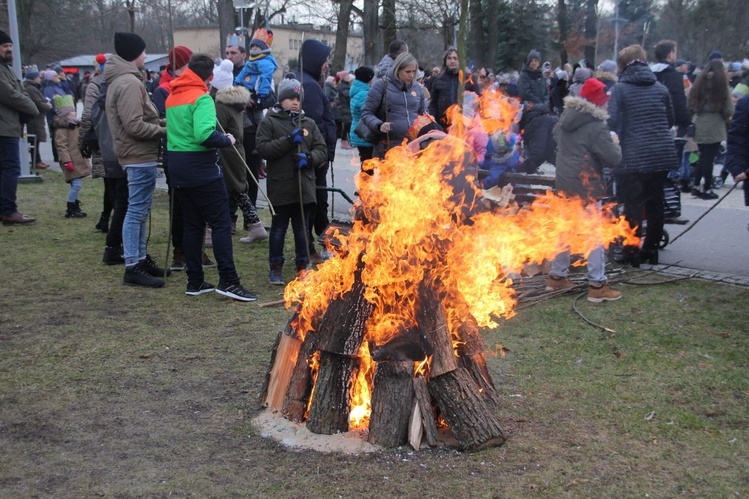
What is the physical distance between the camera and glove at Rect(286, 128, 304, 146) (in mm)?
7246

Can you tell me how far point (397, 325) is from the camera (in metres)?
4.27

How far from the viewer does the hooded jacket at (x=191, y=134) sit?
6.63 meters

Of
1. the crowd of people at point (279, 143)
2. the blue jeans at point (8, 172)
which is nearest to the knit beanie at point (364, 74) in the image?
the crowd of people at point (279, 143)

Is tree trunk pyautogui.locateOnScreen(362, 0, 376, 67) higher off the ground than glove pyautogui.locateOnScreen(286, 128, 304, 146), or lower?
higher

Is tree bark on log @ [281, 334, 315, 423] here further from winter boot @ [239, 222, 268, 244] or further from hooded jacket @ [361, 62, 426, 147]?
winter boot @ [239, 222, 268, 244]

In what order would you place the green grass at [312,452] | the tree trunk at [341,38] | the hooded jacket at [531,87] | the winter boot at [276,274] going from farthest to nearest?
1. the tree trunk at [341,38]
2. the hooded jacket at [531,87]
3. the winter boot at [276,274]
4. the green grass at [312,452]

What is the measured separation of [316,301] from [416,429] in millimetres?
1029

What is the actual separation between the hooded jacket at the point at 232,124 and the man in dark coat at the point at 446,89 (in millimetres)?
3954

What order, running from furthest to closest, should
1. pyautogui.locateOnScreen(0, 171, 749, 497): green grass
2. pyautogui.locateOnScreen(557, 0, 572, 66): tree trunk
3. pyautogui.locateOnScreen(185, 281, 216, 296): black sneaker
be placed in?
pyautogui.locateOnScreen(557, 0, 572, 66): tree trunk
pyautogui.locateOnScreen(185, 281, 216, 296): black sneaker
pyautogui.locateOnScreen(0, 171, 749, 497): green grass

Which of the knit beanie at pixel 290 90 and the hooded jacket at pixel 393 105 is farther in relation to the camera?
the hooded jacket at pixel 393 105

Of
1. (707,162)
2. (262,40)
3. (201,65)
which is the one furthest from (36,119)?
(707,162)

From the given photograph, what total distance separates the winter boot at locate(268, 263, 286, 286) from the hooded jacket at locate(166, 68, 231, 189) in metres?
1.34

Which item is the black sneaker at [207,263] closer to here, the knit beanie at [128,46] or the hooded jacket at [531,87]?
the knit beanie at [128,46]

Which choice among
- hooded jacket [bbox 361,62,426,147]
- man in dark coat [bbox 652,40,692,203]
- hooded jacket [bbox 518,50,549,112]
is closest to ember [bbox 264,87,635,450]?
hooded jacket [bbox 361,62,426,147]
